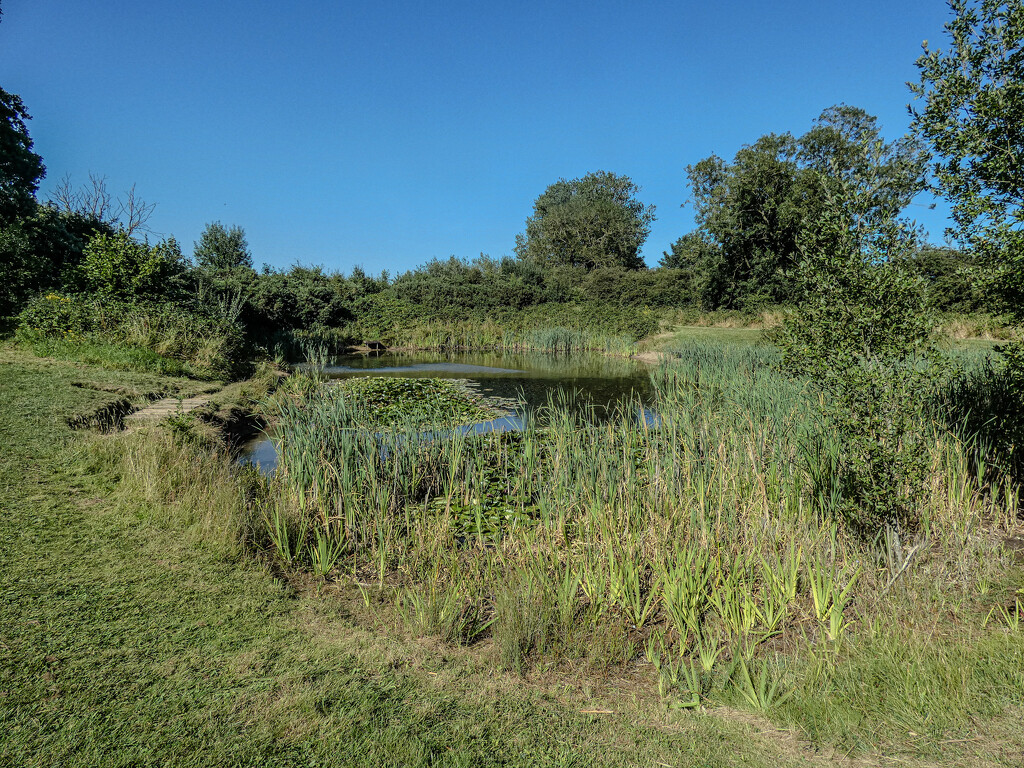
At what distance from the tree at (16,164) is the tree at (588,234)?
38.1m

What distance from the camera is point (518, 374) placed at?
55.2 ft

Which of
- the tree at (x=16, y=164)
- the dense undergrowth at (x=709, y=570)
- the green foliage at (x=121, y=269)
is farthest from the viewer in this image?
the tree at (x=16, y=164)

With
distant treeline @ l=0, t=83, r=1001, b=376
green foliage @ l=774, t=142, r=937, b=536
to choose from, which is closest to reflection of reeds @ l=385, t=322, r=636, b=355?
distant treeline @ l=0, t=83, r=1001, b=376

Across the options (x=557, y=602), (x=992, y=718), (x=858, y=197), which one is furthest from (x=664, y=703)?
(x=858, y=197)

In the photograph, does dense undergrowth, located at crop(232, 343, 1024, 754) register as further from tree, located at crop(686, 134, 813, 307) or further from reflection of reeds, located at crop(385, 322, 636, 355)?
tree, located at crop(686, 134, 813, 307)

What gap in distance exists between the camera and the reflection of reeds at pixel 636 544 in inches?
121

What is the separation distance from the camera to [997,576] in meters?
3.67

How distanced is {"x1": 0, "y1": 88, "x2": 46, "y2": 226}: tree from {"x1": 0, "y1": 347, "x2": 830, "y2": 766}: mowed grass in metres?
20.3

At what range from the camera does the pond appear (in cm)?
973

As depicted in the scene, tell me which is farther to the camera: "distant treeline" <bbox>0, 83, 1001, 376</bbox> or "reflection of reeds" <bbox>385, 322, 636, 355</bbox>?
Result: "reflection of reeds" <bbox>385, 322, 636, 355</bbox>

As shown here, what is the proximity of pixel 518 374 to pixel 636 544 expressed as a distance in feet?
43.2

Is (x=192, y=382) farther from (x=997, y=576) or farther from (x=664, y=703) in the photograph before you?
(x=997, y=576)

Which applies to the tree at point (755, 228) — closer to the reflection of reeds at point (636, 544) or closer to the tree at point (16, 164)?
the reflection of reeds at point (636, 544)

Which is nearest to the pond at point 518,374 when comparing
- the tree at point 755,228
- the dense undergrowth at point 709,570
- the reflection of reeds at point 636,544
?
the reflection of reeds at point 636,544
